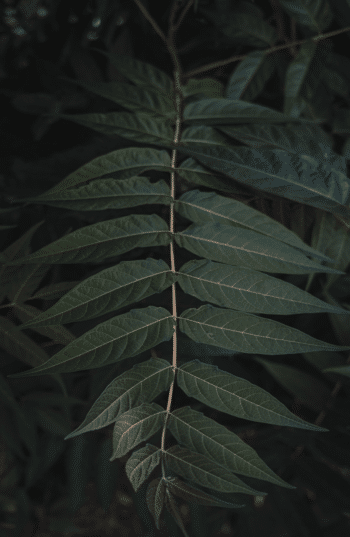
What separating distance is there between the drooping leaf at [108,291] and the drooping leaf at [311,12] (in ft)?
1.45

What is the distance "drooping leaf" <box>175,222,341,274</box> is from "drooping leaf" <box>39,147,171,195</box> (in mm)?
111

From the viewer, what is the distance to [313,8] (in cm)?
52

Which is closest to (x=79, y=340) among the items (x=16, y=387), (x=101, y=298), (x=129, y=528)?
(x=101, y=298)

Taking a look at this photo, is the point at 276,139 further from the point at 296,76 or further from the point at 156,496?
the point at 156,496

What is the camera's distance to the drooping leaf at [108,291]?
348 mm

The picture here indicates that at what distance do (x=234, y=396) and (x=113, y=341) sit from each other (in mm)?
138

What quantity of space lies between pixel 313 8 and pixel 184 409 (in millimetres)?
597

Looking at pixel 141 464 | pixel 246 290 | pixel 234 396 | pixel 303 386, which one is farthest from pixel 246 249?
pixel 303 386

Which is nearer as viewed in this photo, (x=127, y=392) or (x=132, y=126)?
(x=127, y=392)

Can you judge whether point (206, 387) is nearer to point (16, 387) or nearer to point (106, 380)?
point (106, 380)

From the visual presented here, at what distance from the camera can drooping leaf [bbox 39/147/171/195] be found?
42cm

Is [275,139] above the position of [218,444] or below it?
above

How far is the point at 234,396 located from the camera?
356mm

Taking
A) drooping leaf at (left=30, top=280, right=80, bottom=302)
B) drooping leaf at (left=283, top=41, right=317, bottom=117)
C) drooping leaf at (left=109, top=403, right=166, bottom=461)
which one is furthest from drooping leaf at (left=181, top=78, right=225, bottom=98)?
drooping leaf at (left=109, top=403, right=166, bottom=461)
